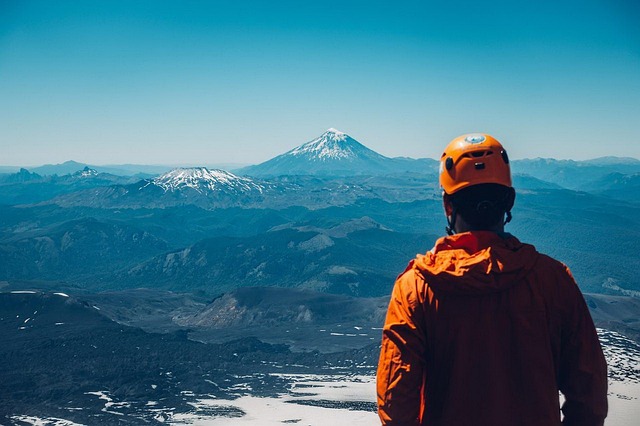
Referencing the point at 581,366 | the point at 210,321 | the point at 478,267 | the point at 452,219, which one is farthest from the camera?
the point at 210,321

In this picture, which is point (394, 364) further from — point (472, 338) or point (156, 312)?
point (156, 312)

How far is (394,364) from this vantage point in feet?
10.3

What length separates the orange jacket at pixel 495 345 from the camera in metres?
3.11

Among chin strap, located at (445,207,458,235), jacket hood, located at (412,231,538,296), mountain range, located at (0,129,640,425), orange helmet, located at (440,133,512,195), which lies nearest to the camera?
jacket hood, located at (412,231,538,296)

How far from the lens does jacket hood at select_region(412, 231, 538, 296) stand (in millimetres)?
3047

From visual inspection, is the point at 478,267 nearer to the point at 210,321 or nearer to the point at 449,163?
the point at 449,163

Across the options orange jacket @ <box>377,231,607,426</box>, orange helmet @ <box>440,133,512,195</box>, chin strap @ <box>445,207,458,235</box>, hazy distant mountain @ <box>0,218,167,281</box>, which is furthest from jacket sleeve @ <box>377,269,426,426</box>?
hazy distant mountain @ <box>0,218,167,281</box>

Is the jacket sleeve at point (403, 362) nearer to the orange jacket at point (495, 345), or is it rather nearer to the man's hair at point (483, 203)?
the orange jacket at point (495, 345)

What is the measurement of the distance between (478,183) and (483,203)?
5.0 inches

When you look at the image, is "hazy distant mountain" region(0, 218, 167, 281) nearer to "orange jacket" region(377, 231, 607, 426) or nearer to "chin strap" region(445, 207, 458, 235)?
"chin strap" region(445, 207, 458, 235)

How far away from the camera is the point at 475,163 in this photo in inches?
132

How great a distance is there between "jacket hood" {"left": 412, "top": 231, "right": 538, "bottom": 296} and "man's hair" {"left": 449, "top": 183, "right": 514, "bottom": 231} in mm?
168

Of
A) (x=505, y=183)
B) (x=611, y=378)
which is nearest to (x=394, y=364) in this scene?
(x=505, y=183)

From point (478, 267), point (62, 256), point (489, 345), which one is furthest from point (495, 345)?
point (62, 256)
